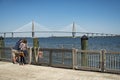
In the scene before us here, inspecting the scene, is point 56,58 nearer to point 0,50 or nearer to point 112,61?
point 112,61

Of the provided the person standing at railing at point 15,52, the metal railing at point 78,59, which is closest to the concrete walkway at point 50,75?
the metal railing at point 78,59

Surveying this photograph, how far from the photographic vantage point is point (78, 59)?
11.5 meters

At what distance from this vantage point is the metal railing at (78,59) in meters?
10.7

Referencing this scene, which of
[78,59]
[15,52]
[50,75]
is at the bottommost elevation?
[50,75]

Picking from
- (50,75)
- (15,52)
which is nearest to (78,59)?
(50,75)

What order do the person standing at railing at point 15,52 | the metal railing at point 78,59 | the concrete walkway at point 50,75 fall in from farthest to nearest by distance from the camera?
the person standing at railing at point 15,52 < the metal railing at point 78,59 < the concrete walkway at point 50,75

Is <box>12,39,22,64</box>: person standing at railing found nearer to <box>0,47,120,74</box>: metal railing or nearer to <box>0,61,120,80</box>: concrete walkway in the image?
<box>0,47,120,74</box>: metal railing

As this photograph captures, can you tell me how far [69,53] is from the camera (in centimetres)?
1182

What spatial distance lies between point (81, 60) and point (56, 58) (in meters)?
1.49

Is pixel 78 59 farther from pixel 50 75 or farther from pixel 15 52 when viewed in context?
pixel 15 52

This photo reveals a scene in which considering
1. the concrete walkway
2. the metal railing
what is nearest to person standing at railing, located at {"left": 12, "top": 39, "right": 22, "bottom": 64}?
the metal railing

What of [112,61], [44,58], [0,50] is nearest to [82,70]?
[112,61]

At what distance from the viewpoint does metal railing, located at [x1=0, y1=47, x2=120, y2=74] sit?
10.7 m

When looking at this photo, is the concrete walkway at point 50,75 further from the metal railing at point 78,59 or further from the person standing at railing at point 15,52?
the person standing at railing at point 15,52
